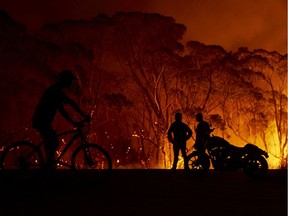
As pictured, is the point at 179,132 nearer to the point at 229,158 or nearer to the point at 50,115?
the point at 229,158

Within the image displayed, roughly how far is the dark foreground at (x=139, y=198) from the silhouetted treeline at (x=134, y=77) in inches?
861

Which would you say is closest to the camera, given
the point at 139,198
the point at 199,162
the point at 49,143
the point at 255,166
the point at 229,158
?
the point at 139,198

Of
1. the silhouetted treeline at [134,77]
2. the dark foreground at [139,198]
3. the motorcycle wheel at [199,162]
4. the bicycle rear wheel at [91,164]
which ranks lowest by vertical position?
the dark foreground at [139,198]

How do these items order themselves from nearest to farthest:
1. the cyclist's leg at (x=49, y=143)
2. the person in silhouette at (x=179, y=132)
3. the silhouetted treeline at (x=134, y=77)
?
the cyclist's leg at (x=49, y=143), the person in silhouette at (x=179, y=132), the silhouetted treeline at (x=134, y=77)

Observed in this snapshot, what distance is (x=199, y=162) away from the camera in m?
13.2

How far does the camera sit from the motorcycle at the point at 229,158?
40.8ft

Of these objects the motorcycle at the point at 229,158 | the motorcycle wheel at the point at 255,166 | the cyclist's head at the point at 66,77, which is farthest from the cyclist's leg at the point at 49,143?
the motorcycle wheel at the point at 255,166

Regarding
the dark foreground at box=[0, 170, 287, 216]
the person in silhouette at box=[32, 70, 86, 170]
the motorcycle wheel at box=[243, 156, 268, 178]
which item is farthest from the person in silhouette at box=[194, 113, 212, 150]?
the person in silhouette at box=[32, 70, 86, 170]

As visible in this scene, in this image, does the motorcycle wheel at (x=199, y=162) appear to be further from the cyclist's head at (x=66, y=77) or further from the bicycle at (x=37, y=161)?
the cyclist's head at (x=66, y=77)

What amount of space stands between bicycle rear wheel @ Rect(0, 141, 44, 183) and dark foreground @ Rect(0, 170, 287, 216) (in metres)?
0.18

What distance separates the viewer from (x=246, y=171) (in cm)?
1252

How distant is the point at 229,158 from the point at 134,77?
71.1 ft

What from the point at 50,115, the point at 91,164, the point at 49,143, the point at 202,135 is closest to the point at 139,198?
the point at 91,164

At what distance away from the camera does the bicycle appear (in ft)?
29.6
